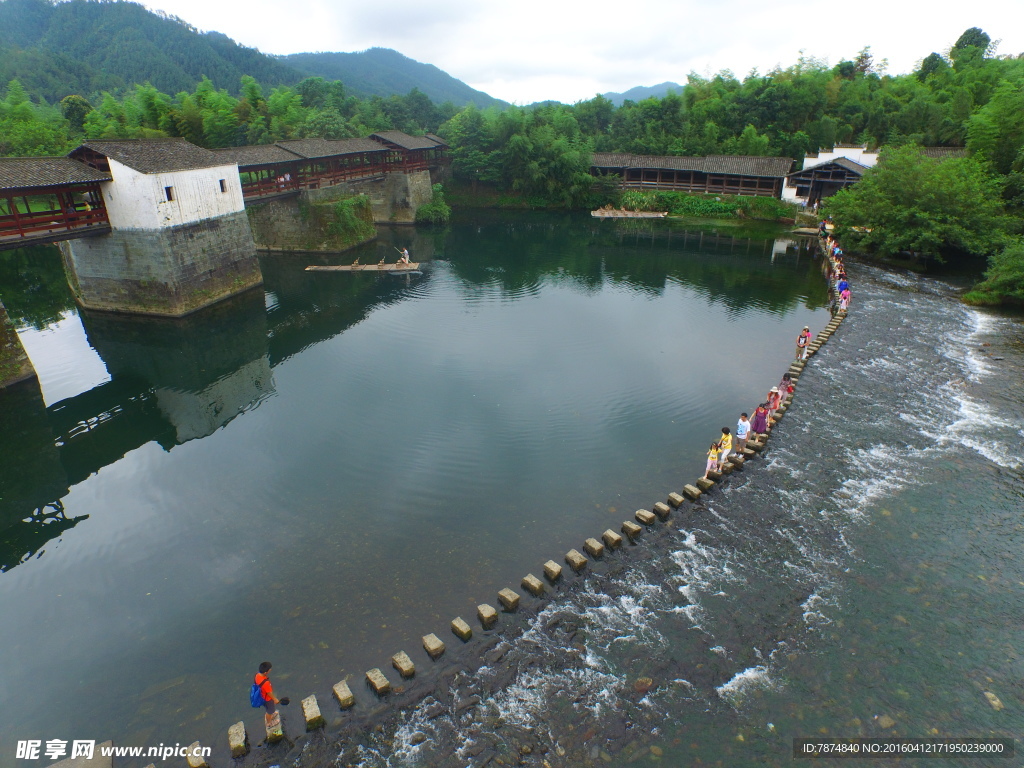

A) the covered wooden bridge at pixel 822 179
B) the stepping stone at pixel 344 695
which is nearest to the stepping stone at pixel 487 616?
the stepping stone at pixel 344 695

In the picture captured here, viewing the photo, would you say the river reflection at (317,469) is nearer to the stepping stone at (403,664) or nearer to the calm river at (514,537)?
the calm river at (514,537)

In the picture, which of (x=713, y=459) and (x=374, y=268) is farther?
(x=374, y=268)

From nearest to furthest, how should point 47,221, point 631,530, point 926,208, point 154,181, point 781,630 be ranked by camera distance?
point 781,630
point 631,530
point 47,221
point 154,181
point 926,208

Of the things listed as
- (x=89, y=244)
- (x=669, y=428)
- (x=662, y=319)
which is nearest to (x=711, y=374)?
(x=669, y=428)

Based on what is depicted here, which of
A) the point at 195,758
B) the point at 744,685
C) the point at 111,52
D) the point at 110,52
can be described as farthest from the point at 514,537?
the point at 110,52

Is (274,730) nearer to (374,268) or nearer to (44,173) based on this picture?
(44,173)

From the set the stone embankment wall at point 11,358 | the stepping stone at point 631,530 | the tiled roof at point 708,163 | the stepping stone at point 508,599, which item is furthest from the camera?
the tiled roof at point 708,163
